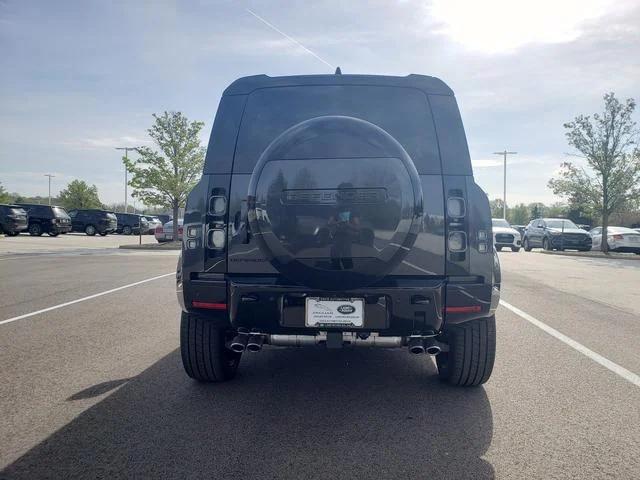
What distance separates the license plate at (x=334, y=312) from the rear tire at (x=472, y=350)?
803mm

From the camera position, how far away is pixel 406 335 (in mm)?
3281

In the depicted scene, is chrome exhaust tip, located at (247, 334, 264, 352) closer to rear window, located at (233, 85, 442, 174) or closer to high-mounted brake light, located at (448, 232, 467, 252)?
rear window, located at (233, 85, 442, 174)

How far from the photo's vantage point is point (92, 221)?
131ft

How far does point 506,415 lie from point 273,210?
6.53ft

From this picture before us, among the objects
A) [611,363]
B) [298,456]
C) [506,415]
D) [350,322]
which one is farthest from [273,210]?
[611,363]

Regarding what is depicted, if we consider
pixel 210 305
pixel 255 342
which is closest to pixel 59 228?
pixel 210 305

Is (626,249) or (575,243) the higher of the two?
(575,243)

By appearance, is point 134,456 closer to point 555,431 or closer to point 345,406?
point 345,406

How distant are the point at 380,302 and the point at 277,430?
3.18ft

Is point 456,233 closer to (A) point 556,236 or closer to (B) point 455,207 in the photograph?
(B) point 455,207

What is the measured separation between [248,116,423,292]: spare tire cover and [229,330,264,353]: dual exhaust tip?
0.52m

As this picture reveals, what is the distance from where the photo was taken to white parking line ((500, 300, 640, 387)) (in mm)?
4266

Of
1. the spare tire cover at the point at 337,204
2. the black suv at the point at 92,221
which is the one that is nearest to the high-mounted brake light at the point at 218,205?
the spare tire cover at the point at 337,204

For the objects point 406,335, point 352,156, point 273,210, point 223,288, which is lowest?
point 406,335
